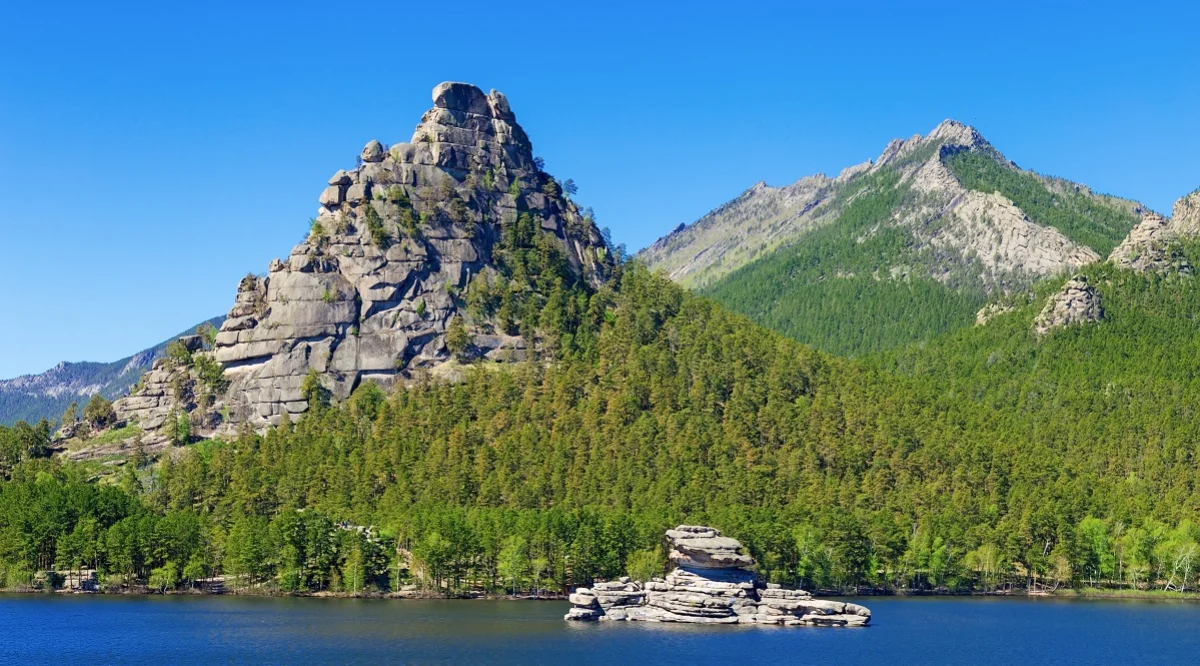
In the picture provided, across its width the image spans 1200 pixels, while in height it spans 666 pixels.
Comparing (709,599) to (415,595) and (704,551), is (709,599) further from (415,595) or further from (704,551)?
(415,595)

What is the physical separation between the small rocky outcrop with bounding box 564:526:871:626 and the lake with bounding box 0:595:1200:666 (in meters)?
3.74

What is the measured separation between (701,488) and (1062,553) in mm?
54033

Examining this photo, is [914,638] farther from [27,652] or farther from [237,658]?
[27,652]

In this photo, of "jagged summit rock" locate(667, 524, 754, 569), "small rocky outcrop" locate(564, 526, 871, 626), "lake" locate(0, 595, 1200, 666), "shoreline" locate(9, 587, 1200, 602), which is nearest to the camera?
"lake" locate(0, 595, 1200, 666)

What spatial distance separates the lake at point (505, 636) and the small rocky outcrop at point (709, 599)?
3.74m

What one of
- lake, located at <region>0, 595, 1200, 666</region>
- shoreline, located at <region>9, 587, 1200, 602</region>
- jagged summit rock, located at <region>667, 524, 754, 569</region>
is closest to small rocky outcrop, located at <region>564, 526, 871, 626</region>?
jagged summit rock, located at <region>667, 524, 754, 569</region>

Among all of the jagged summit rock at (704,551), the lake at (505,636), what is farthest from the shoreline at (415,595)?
the jagged summit rock at (704,551)

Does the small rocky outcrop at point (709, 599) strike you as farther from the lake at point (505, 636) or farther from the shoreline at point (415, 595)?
the shoreline at point (415, 595)

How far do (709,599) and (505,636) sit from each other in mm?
27669

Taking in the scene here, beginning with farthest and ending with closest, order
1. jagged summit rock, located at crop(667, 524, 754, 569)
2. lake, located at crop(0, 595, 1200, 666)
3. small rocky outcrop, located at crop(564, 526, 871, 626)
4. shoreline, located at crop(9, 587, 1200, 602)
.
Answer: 1. shoreline, located at crop(9, 587, 1200, 602)
2. jagged summit rock, located at crop(667, 524, 754, 569)
3. small rocky outcrop, located at crop(564, 526, 871, 626)
4. lake, located at crop(0, 595, 1200, 666)

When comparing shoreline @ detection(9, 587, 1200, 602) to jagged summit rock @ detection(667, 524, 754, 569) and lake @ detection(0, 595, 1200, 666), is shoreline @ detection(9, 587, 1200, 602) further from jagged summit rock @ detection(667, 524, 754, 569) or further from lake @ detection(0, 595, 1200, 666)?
jagged summit rock @ detection(667, 524, 754, 569)

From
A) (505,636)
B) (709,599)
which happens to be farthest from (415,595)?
(505,636)

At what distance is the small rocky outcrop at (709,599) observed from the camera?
14262 cm

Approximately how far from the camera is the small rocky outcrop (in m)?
143
